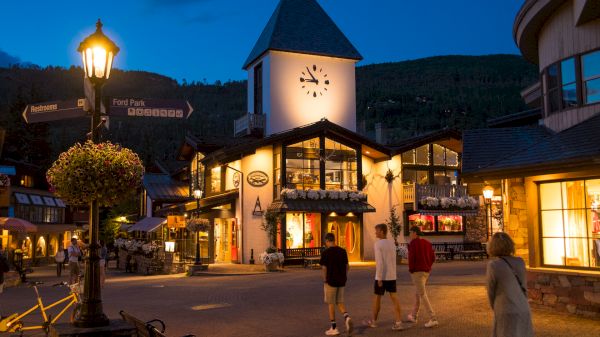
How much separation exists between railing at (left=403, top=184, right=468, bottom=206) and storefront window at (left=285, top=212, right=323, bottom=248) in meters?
5.79

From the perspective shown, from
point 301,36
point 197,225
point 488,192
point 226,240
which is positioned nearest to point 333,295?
point 488,192

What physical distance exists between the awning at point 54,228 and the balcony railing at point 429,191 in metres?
27.0

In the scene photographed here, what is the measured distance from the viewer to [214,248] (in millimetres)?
35188

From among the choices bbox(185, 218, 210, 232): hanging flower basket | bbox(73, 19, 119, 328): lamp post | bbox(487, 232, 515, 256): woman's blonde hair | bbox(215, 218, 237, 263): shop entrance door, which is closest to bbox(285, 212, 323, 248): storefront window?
bbox(215, 218, 237, 263): shop entrance door

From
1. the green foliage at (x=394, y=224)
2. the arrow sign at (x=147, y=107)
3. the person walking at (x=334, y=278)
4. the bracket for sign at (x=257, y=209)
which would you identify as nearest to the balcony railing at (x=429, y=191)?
the green foliage at (x=394, y=224)

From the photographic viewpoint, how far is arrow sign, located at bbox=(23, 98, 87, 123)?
30.2 feet

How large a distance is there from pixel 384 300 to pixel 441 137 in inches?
868

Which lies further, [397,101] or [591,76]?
[397,101]

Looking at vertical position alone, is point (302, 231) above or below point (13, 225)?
below

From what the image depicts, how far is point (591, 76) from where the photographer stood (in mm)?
13617

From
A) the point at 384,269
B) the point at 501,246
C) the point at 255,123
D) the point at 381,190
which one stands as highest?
the point at 255,123

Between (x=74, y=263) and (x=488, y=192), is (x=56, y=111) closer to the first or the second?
(x=74, y=263)

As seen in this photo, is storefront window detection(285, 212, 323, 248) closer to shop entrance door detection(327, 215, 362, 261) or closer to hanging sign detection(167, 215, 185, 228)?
shop entrance door detection(327, 215, 362, 261)

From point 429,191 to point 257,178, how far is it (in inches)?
391
